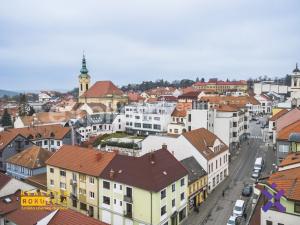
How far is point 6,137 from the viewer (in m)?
54.9

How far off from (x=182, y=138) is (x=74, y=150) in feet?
47.0

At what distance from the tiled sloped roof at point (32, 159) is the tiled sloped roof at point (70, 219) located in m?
19.7

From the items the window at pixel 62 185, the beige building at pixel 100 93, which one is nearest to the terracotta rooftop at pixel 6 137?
the window at pixel 62 185

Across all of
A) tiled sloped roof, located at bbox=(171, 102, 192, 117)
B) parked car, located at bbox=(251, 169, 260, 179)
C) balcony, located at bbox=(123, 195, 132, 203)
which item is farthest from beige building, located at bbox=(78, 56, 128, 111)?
balcony, located at bbox=(123, 195, 132, 203)

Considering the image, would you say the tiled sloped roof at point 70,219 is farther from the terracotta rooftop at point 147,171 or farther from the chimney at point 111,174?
the chimney at point 111,174

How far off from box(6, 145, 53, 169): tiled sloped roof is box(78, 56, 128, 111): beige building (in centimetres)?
5954

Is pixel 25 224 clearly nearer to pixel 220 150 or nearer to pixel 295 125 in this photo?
pixel 220 150

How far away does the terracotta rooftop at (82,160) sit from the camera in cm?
3450

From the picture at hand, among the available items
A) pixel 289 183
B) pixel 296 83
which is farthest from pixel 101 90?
pixel 289 183

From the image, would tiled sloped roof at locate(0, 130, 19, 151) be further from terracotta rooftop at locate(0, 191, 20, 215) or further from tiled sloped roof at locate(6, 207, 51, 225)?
tiled sloped roof at locate(6, 207, 51, 225)

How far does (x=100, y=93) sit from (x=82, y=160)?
7436 cm

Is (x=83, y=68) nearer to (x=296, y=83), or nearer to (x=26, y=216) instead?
(x=296, y=83)

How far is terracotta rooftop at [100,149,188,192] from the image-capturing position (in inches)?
1176

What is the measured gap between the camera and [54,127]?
207ft
